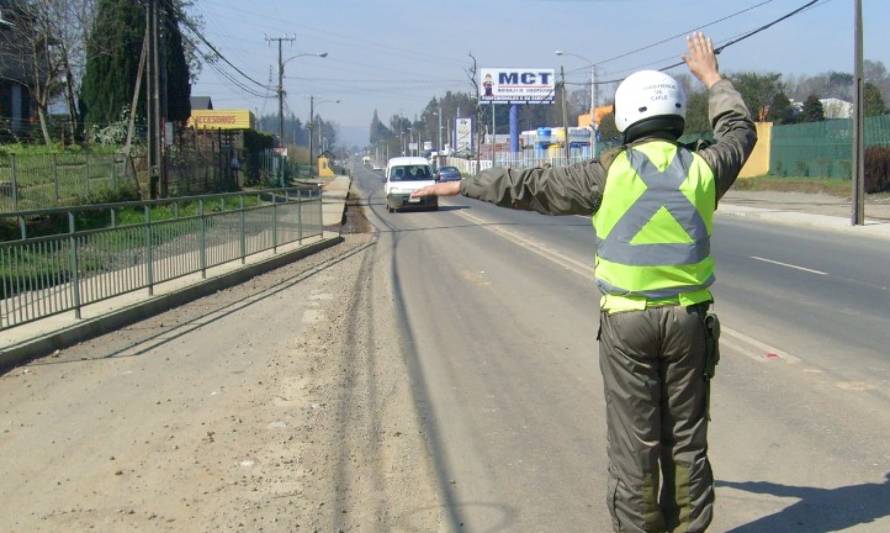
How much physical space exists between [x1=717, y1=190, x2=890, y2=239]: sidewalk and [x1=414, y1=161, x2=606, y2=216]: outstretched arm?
66.5ft

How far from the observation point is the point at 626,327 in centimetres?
375

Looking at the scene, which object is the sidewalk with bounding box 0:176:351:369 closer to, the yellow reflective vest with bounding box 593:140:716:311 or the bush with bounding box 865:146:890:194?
the yellow reflective vest with bounding box 593:140:716:311

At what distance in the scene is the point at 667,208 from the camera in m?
3.73

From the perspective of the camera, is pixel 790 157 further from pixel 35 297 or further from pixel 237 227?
pixel 35 297

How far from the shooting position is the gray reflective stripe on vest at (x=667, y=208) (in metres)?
3.73

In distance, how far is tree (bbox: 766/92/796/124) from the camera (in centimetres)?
6600

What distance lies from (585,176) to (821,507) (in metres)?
2.28

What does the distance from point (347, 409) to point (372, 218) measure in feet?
91.3

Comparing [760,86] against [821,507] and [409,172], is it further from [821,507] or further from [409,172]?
[821,507]

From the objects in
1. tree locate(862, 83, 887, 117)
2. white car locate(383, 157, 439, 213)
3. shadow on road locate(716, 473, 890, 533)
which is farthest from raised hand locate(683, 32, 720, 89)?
tree locate(862, 83, 887, 117)

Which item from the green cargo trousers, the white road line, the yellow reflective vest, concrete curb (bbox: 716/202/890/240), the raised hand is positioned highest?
the raised hand

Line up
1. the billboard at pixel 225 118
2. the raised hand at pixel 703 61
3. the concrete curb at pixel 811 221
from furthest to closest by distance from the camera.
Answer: the billboard at pixel 225 118 < the concrete curb at pixel 811 221 < the raised hand at pixel 703 61

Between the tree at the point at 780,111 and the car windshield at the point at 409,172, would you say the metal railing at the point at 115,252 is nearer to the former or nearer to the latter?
the car windshield at the point at 409,172

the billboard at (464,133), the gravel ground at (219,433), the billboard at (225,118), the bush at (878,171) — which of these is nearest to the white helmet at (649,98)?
the gravel ground at (219,433)
